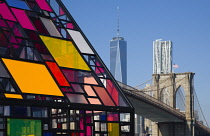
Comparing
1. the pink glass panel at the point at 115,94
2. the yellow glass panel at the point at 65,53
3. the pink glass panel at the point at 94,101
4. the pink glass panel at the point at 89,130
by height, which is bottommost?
the pink glass panel at the point at 89,130

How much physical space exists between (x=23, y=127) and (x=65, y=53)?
15.0 feet

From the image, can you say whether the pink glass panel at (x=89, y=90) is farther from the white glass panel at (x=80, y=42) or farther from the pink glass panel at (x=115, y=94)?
the white glass panel at (x=80, y=42)

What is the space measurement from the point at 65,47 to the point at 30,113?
438cm

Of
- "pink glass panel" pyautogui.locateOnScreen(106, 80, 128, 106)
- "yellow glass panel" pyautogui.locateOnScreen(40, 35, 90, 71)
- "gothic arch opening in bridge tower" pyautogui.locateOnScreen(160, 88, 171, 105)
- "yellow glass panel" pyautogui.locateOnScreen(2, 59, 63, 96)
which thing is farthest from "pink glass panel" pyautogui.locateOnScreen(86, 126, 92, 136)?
"gothic arch opening in bridge tower" pyautogui.locateOnScreen(160, 88, 171, 105)

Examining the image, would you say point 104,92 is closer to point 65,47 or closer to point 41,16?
point 65,47

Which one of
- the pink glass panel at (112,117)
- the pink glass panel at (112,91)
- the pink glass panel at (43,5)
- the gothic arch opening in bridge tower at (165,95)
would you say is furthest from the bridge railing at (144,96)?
the pink glass panel at (112,117)

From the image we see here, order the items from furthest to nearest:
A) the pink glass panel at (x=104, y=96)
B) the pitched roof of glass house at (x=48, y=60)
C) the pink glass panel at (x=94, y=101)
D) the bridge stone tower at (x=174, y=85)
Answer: the bridge stone tower at (x=174, y=85) → the pink glass panel at (x=104, y=96) → the pink glass panel at (x=94, y=101) → the pitched roof of glass house at (x=48, y=60)

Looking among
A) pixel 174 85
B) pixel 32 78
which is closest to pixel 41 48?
pixel 32 78

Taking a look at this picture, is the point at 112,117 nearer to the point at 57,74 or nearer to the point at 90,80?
the point at 90,80

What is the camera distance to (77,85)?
2094cm

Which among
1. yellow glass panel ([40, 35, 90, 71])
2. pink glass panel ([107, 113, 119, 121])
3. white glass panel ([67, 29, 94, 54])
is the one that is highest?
white glass panel ([67, 29, 94, 54])

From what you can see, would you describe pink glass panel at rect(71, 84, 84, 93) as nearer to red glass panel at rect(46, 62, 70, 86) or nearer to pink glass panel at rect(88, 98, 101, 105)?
red glass panel at rect(46, 62, 70, 86)

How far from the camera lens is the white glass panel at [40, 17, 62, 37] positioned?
2197cm

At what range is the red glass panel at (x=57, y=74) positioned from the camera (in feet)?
66.9
